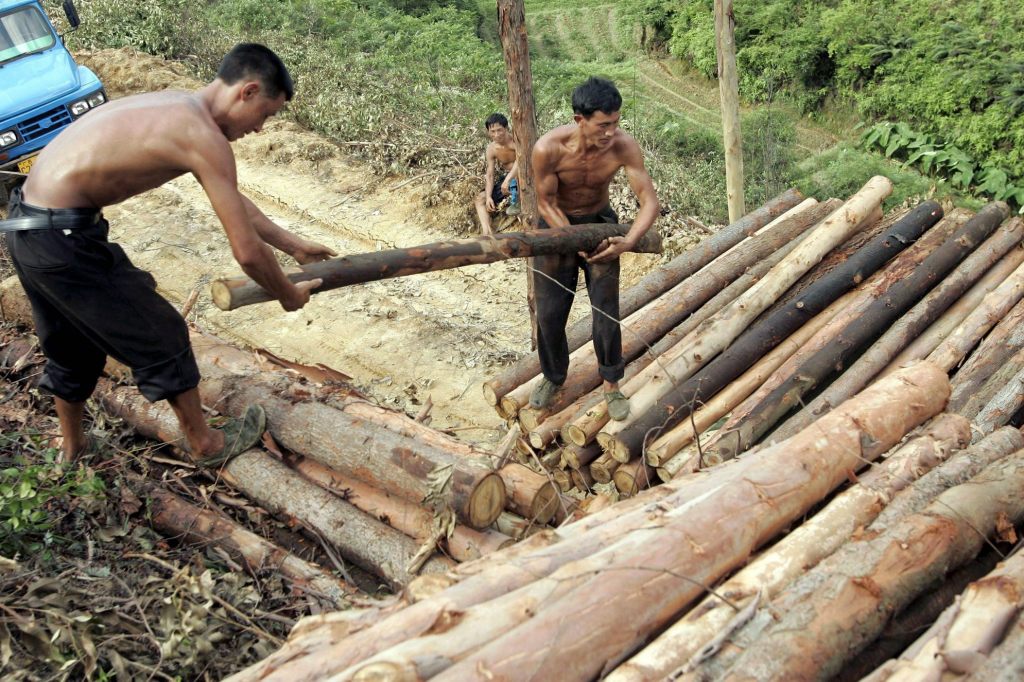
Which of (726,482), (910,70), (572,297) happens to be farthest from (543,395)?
(910,70)

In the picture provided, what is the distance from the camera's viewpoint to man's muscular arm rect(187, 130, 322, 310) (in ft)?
11.0

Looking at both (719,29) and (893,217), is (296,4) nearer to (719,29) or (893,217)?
(719,29)

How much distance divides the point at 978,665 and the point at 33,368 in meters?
5.19

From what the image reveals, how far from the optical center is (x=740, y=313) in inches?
220

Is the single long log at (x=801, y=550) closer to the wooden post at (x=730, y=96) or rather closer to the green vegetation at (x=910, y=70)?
the wooden post at (x=730, y=96)

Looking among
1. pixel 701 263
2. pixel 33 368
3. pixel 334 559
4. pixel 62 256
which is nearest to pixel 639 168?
pixel 701 263

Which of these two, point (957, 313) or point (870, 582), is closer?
point (870, 582)

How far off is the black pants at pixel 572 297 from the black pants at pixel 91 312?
2011 mm

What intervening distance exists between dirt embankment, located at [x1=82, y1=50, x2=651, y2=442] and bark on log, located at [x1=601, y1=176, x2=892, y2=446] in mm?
1493

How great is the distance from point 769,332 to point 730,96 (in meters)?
3.78

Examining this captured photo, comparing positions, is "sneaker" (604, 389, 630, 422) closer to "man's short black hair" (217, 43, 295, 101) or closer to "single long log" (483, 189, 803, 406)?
"single long log" (483, 189, 803, 406)

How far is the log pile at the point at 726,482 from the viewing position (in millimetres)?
2350

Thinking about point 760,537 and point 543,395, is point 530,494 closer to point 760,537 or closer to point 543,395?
point 760,537

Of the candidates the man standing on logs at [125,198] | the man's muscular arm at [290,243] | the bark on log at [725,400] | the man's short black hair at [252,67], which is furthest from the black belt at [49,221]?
the bark on log at [725,400]
